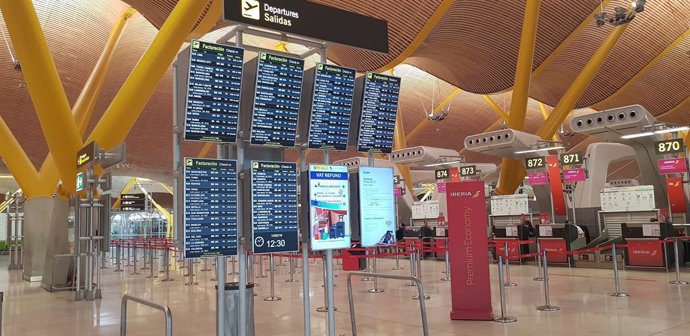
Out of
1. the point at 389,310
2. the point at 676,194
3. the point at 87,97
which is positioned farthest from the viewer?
the point at 87,97

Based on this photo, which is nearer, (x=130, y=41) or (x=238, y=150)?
(x=238, y=150)

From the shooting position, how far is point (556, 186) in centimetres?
1714

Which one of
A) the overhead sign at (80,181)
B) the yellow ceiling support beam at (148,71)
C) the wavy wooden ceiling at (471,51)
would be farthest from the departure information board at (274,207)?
the wavy wooden ceiling at (471,51)

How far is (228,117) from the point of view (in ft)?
13.8

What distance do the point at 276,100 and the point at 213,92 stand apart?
0.55m

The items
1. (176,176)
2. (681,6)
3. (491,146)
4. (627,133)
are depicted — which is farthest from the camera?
(681,6)

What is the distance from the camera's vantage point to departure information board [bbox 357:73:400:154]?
518cm

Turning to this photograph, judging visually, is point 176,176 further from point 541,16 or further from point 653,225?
point 541,16

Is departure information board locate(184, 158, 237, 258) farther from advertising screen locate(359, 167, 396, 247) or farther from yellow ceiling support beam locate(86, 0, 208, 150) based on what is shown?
yellow ceiling support beam locate(86, 0, 208, 150)

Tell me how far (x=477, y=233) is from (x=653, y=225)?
26.8 feet

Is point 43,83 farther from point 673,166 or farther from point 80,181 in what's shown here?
point 673,166

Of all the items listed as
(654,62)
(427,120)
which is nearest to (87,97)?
(654,62)

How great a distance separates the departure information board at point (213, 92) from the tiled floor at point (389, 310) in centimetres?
360

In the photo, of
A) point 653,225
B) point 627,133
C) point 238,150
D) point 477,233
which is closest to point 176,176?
point 238,150
